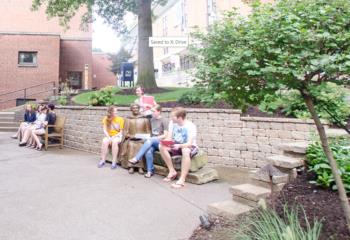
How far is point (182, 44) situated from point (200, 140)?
2292 millimetres

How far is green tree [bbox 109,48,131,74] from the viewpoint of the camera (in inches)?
1286

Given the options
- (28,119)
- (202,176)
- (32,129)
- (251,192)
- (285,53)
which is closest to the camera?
(285,53)

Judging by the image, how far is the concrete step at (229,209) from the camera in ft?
11.8

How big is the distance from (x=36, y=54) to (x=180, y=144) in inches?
744

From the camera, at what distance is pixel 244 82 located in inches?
113

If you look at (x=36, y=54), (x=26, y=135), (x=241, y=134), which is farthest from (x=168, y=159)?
(x=36, y=54)

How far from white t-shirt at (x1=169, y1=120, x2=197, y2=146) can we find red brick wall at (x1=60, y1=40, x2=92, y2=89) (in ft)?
61.2

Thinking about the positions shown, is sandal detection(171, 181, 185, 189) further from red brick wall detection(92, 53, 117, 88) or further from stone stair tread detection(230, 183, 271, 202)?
red brick wall detection(92, 53, 117, 88)

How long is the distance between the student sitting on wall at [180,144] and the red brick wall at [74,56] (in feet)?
61.6

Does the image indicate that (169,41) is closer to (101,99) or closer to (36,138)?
(101,99)

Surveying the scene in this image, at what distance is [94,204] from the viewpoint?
15.3 feet

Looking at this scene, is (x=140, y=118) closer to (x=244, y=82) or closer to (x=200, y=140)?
(x=200, y=140)

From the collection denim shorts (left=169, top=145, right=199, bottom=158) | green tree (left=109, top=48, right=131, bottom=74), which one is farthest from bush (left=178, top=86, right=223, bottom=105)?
green tree (left=109, top=48, right=131, bottom=74)

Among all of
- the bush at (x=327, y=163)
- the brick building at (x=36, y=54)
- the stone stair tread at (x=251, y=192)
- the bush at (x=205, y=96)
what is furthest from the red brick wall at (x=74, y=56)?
the bush at (x=205, y=96)
